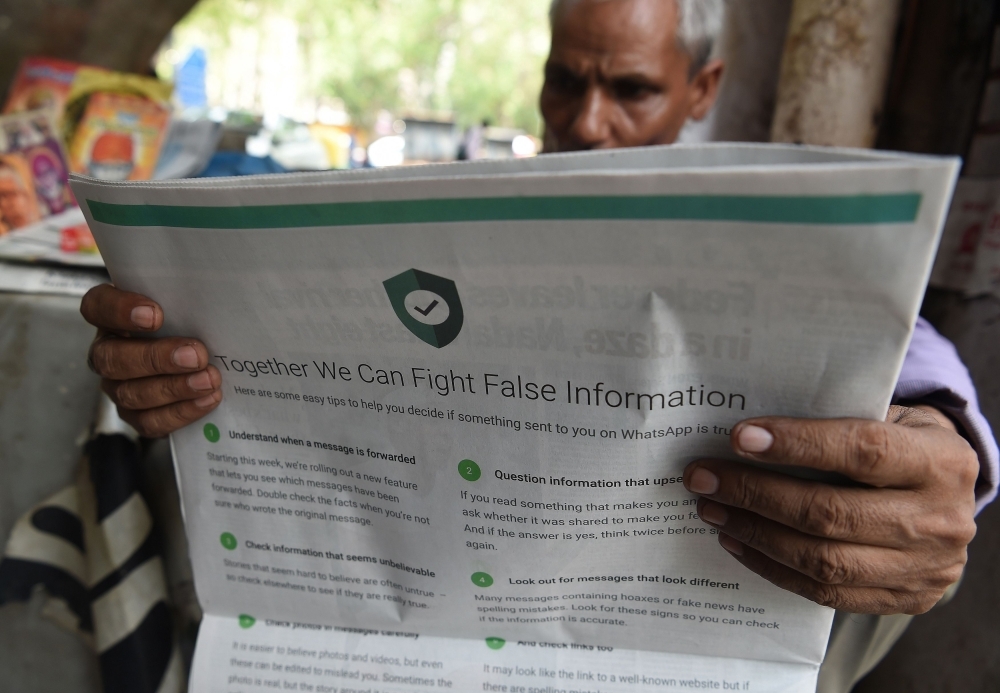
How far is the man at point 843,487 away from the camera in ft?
1.17

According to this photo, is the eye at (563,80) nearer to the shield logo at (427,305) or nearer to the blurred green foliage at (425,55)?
the shield logo at (427,305)

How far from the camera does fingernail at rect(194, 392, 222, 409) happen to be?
18.9 inches

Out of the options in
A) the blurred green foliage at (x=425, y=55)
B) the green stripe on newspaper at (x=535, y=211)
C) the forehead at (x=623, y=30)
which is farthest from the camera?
the blurred green foliage at (x=425, y=55)

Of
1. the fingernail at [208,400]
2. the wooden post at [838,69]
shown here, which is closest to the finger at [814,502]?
the fingernail at [208,400]

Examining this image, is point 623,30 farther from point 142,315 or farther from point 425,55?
point 425,55

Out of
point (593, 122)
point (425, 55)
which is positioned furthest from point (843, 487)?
point (425, 55)

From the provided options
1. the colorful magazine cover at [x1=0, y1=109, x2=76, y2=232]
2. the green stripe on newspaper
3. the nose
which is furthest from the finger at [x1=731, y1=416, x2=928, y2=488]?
the colorful magazine cover at [x1=0, y1=109, x2=76, y2=232]

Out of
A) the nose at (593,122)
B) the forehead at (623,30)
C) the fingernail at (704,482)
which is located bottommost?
the fingernail at (704,482)

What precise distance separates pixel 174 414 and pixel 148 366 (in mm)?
46

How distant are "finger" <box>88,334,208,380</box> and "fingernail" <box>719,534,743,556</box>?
42 centimetres

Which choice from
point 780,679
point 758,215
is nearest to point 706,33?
point 758,215

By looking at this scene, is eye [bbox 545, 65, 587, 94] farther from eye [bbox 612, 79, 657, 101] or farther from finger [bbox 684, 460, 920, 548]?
finger [bbox 684, 460, 920, 548]

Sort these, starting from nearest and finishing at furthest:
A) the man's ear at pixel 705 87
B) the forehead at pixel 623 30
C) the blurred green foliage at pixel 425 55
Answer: the forehead at pixel 623 30 → the man's ear at pixel 705 87 → the blurred green foliage at pixel 425 55

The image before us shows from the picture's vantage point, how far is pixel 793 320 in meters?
0.33
